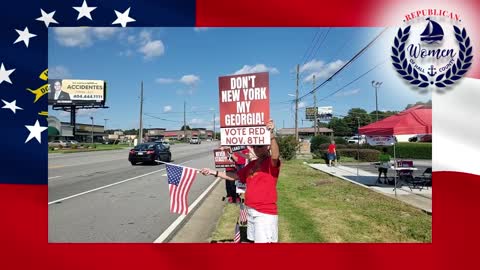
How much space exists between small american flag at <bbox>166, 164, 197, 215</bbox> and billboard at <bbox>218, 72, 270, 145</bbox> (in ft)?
2.29

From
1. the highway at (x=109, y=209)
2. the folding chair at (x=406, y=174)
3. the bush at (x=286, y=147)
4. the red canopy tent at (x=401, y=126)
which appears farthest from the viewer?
the bush at (x=286, y=147)

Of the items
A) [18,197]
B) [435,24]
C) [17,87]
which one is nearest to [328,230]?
[435,24]

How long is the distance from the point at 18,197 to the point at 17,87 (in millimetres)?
1358

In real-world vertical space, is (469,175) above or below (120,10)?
below

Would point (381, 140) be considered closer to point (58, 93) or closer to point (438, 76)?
point (438, 76)

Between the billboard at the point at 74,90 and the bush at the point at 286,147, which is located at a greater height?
the billboard at the point at 74,90

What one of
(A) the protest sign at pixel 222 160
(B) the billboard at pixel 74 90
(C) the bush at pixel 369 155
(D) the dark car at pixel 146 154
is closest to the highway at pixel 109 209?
(A) the protest sign at pixel 222 160

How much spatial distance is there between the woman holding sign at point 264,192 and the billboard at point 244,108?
0.24 metres

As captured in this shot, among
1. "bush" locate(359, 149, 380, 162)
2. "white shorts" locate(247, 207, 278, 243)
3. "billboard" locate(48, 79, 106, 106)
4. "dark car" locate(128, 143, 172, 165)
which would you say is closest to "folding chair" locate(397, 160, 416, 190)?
"white shorts" locate(247, 207, 278, 243)

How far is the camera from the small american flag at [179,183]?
482cm

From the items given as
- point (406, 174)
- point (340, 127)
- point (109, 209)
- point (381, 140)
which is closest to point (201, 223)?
point (109, 209)

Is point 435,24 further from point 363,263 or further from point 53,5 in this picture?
point 53,5

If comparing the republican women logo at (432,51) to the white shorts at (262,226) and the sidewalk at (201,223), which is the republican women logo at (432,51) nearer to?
the white shorts at (262,226)

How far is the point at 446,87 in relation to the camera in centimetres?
451
